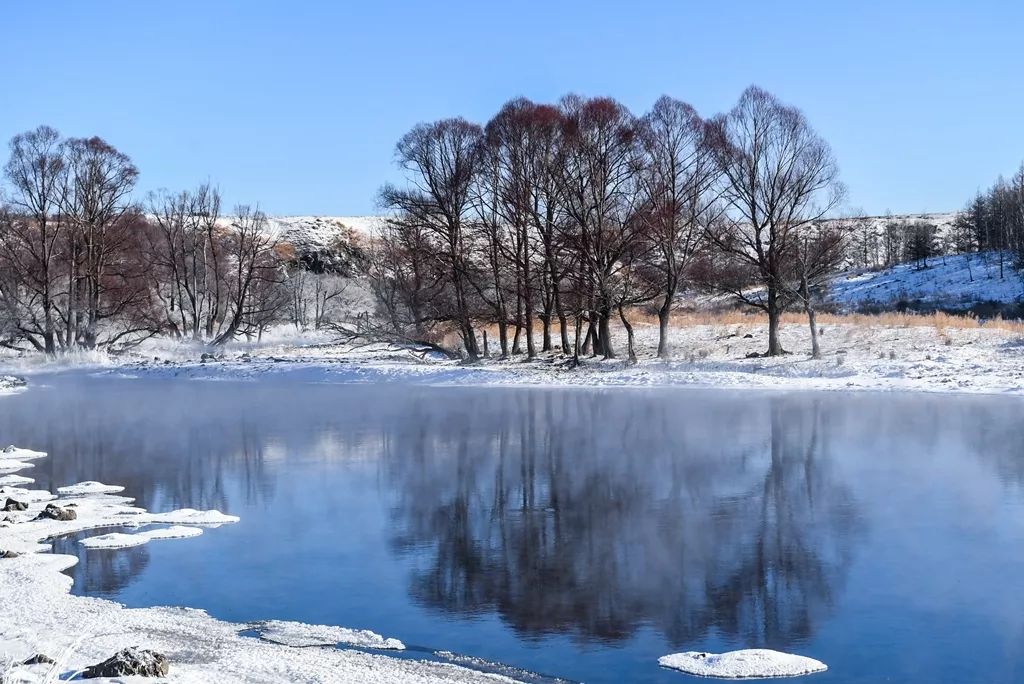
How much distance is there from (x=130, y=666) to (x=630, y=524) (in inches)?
272

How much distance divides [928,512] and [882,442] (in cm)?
624

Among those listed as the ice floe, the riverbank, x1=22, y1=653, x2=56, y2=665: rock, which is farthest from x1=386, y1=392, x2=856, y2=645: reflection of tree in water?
the riverbank

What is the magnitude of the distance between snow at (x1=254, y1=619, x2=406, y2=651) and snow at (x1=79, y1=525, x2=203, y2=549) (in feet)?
13.0

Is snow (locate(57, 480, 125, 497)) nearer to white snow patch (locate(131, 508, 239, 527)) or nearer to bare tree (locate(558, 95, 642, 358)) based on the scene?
white snow patch (locate(131, 508, 239, 527))

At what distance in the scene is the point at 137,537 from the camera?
1201 centimetres

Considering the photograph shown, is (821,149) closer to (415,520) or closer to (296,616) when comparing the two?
(415,520)

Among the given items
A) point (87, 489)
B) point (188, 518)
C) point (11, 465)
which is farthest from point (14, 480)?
point (188, 518)

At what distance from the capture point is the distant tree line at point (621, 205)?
3759 cm

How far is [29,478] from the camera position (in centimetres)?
1658

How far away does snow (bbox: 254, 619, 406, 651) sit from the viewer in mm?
7961

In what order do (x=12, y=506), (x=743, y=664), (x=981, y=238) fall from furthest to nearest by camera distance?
(x=981, y=238), (x=12, y=506), (x=743, y=664)

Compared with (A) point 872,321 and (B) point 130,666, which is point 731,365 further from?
(B) point 130,666

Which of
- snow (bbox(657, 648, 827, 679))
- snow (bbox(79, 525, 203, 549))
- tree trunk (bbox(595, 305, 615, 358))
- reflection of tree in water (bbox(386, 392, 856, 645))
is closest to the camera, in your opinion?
snow (bbox(657, 648, 827, 679))

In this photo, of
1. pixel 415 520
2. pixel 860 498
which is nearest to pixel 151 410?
pixel 415 520
